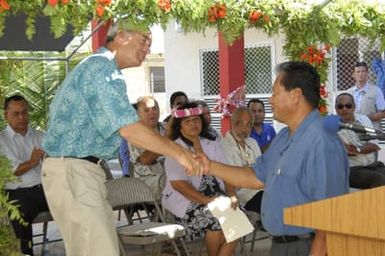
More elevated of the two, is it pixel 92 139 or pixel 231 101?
pixel 92 139

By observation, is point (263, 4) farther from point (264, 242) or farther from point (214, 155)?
point (264, 242)

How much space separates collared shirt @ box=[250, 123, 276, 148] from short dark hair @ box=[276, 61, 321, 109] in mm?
4455

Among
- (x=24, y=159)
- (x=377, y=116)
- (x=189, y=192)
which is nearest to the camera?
(x=189, y=192)

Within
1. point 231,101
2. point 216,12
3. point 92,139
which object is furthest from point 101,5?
point 231,101

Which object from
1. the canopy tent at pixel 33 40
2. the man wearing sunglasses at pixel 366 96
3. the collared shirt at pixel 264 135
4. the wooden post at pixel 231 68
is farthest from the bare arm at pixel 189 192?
the wooden post at pixel 231 68

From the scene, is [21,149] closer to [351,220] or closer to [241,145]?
[241,145]

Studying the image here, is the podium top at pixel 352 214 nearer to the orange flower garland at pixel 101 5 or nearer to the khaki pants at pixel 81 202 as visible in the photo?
the khaki pants at pixel 81 202

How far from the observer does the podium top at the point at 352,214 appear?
1951 millimetres

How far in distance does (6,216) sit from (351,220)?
2.39 meters

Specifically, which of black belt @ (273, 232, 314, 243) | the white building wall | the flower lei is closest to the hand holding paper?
black belt @ (273, 232, 314, 243)

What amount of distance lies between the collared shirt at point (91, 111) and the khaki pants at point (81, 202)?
0.08m

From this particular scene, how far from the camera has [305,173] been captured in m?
2.77

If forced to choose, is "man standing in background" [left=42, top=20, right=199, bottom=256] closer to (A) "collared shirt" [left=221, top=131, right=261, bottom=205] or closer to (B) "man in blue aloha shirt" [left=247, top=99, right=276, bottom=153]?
(A) "collared shirt" [left=221, top=131, right=261, bottom=205]

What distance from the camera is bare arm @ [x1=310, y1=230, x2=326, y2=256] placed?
8.74ft
